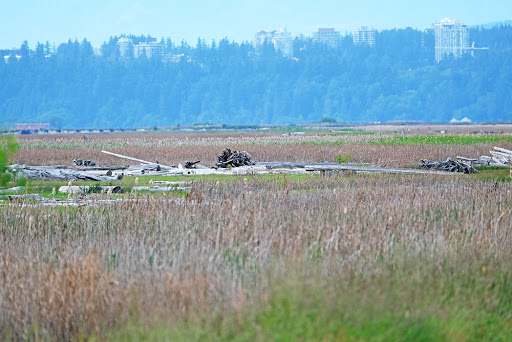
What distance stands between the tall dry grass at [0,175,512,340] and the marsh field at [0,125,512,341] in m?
0.02

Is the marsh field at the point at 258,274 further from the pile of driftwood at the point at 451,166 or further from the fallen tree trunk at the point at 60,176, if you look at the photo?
the pile of driftwood at the point at 451,166

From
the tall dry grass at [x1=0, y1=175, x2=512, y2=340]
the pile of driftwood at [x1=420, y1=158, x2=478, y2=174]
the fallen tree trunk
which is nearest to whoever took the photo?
the tall dry grass at [x1=0, y1=175, x2=512, y2=340]

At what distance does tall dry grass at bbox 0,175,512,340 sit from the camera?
26.7 feet

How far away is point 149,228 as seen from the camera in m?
12.8

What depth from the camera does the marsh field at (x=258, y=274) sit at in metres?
7.11

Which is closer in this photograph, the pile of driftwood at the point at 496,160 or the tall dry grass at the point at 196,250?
the tall dry grass at the point at 196,250

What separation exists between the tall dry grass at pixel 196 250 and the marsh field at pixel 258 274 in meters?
0.02

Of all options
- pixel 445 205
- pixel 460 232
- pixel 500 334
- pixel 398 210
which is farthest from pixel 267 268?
pixel 445 205

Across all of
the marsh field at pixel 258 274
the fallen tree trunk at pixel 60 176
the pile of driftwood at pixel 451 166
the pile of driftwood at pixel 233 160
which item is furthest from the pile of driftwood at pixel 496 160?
the marsh field at pixel 258 274

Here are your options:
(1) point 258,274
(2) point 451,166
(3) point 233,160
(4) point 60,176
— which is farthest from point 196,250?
(3) point 233,160

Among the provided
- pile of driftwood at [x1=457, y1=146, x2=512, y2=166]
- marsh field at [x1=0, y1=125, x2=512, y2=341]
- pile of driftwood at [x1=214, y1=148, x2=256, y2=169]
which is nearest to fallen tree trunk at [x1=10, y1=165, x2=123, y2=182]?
pile of driftwood at [x1=214, y1=148, x2=256, y2=169]

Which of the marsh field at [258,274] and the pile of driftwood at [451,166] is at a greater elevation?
the marsh field at [258,274]

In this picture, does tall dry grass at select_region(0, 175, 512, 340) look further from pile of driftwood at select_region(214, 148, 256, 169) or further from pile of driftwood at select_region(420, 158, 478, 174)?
pile of driftwood at select_region(214, 148, 256, 169)

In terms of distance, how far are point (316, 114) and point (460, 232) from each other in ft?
590
